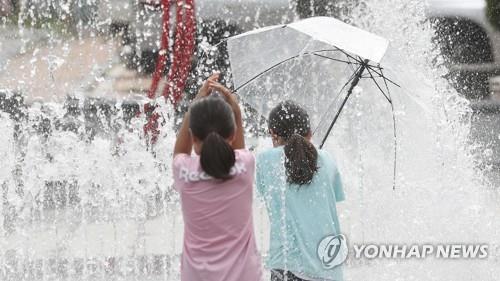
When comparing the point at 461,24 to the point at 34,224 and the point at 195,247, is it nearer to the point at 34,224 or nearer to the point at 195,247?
the point at 34,224

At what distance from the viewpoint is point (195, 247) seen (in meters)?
1.90

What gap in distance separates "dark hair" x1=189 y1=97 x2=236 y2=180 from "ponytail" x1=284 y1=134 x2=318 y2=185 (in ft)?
1.21

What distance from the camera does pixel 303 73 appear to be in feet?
10.9

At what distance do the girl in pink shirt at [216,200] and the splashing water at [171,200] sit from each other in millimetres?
1253

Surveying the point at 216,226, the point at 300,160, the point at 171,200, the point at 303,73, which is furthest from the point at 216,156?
the point at 171,200

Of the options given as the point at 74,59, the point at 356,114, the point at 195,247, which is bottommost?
the point at 195,247

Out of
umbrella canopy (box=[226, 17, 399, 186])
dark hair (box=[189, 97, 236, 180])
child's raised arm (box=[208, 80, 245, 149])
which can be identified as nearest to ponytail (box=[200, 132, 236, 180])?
dark hair (box=[189, 97, 236, 180])

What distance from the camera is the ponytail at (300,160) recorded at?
222 centimetres

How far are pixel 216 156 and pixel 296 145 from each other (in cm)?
44

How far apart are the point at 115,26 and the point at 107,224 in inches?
126

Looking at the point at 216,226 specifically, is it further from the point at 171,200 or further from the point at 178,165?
the point at 171,200

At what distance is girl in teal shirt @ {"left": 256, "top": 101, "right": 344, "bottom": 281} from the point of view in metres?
2.21

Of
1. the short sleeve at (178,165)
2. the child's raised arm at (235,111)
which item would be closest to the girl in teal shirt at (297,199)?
the child's raised arm at (235,111)

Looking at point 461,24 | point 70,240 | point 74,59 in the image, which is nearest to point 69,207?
point 70,240
